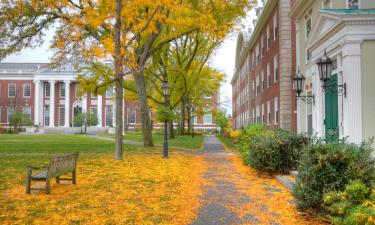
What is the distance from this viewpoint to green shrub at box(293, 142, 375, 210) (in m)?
6.59

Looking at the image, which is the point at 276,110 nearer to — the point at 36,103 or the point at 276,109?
the point at 276,109

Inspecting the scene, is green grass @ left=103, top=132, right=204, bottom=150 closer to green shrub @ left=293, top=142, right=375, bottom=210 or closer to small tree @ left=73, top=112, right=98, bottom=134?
green shrub @ left=293, top=142, right=375, bottom=210

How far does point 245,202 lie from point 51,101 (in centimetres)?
7919

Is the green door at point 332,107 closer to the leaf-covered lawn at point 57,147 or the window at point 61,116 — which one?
the leaf-covered lawn at point 57,147

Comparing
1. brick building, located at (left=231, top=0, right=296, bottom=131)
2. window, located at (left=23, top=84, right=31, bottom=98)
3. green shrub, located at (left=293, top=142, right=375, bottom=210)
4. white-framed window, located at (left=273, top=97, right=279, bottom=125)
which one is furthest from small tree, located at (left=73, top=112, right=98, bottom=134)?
green shrub, located at (left=293, top=142, right=375, bottom=210)

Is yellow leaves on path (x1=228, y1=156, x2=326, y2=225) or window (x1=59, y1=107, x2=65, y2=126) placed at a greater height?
window (x1=59, y1=107, x2=65, y2=126)

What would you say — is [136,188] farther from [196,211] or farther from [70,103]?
[70,103]

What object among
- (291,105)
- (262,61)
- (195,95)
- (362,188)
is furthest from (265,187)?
(195,95)

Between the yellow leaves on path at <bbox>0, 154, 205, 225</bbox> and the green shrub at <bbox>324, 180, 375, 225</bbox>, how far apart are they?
2.25 metres

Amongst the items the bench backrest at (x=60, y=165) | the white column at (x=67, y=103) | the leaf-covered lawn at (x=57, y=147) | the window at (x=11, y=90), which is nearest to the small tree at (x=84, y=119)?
the white column at (x=67, y=103)

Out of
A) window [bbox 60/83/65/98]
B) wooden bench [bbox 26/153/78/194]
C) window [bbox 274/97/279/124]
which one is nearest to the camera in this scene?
wooden bench [bbox 26/153/78/194]

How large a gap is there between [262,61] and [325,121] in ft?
53.9

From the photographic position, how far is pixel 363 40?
11742 mm

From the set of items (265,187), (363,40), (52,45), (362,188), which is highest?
(52,45)
